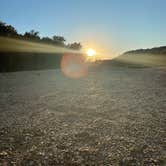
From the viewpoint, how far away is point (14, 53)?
107ft

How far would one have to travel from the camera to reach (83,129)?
28.4 feet

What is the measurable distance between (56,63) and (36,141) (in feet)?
108

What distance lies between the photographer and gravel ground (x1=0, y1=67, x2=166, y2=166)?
6496 mm

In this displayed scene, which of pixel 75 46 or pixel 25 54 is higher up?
pixel 75 46

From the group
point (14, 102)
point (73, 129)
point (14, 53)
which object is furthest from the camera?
point (14, 53)

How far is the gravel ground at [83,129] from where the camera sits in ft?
21.3

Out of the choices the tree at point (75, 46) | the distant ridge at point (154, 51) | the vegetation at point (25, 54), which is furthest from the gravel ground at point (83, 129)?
the distant ridge at point (154, 51)

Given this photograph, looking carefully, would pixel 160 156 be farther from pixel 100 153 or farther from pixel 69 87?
pixel 69 87

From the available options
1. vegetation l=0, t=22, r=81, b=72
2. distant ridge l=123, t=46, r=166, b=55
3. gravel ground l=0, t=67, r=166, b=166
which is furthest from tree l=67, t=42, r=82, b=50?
gravel ground l=0, t=67, r=166, b=166

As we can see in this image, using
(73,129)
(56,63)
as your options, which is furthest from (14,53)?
(73,129)

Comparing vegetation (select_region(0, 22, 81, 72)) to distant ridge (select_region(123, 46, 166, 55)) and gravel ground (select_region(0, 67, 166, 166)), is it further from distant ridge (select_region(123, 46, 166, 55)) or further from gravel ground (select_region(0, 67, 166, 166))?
distant ridge (select_region(123, 46, 166, 55))

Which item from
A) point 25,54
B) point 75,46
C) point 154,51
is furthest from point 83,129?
point 154,51

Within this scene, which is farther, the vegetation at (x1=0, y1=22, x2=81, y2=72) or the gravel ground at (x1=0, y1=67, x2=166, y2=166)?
the vegetation at (x1=0, y1=22, x2=81, y2=72)

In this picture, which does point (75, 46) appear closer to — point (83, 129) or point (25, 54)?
point (25, 54)
